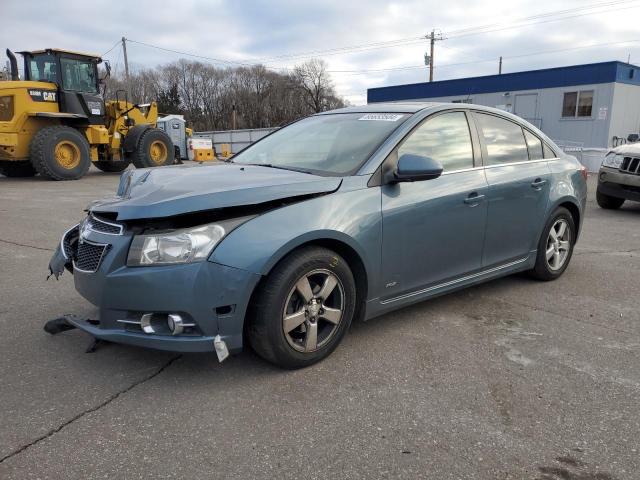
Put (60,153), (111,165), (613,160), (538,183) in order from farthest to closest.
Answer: (111,165), (60,153), (613,160), (538,183)

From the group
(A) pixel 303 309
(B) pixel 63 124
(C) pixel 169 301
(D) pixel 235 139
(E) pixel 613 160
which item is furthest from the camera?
(D) pixel 235 139

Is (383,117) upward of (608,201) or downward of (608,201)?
upward

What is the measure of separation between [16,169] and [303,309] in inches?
586

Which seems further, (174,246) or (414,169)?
(414,169)

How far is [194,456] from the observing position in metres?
2.35

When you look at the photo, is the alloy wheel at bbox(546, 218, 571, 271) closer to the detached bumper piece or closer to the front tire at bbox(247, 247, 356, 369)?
the front tire at bbox(247, 247, 356, 369)

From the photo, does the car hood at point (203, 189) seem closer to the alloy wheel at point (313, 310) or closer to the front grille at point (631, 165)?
the alloy wheel at point (313, 310)

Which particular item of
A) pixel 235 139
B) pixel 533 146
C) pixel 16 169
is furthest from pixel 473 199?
pixel 235 139

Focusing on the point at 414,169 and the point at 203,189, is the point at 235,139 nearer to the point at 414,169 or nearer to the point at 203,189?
the point at 414,169

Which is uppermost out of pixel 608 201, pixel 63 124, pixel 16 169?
pixel 63 124

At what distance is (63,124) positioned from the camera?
14148 millimetres

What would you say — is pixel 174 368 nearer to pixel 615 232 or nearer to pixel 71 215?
pixel 71 215

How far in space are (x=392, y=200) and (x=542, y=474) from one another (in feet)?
5.86

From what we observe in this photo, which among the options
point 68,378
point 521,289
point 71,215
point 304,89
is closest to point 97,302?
point 68,378
